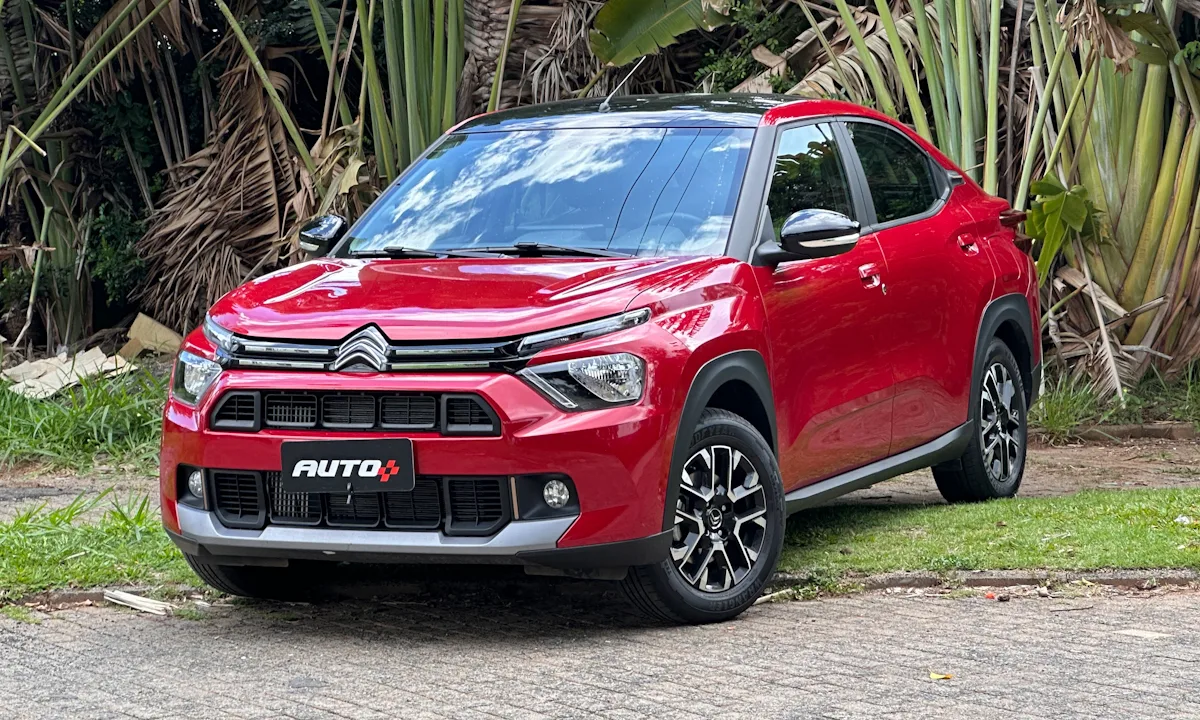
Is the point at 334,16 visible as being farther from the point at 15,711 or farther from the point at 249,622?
the point at 15,711

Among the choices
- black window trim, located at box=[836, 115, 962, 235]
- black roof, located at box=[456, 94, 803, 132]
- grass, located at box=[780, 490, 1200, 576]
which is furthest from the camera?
black window trim, located at box=[836, 115, 962, 235]

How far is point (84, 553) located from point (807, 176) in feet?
10.8

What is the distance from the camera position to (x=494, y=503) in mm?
5148

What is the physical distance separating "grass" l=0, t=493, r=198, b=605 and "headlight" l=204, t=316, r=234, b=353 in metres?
1.19

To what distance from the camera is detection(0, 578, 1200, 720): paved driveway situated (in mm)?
4605

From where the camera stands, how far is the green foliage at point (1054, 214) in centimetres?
1056

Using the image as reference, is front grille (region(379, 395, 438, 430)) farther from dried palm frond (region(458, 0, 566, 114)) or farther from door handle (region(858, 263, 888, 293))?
dried palm frond (region(458, 0, 566, 114))

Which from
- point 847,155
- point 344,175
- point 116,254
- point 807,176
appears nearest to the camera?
point 807,176

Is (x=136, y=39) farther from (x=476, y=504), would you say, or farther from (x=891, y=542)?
(x=476, y=504)

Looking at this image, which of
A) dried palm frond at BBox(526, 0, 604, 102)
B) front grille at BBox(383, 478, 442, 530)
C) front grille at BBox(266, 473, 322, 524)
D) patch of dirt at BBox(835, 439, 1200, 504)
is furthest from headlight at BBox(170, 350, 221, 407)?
dried palm frond at BBox(526, 0, 604, 102)

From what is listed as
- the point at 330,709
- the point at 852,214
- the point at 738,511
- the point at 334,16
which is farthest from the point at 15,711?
the point at 334,16

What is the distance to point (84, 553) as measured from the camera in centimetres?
673

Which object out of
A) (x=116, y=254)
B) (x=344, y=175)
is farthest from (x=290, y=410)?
(x=116, y=254)

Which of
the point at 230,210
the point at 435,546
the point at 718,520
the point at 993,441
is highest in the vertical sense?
the point at 435,546
